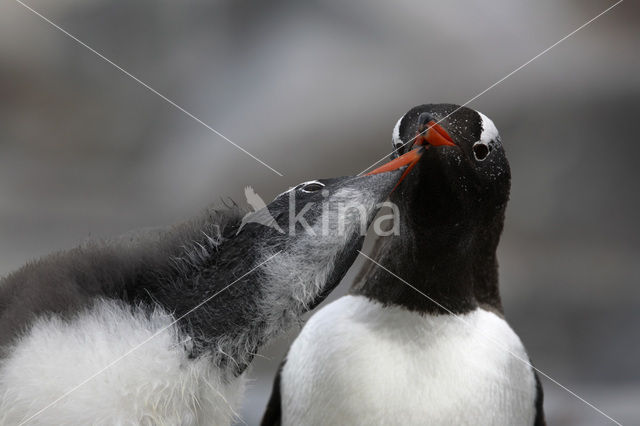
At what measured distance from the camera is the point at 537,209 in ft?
4.09

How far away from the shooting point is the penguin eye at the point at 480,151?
1.90ft

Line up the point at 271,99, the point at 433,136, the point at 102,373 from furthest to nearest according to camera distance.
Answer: the point at 271,99, the point at 433,136, the point at 102,373

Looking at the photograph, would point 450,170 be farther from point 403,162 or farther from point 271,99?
point 271,99

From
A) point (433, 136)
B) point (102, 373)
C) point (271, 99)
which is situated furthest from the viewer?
point (271, 99)

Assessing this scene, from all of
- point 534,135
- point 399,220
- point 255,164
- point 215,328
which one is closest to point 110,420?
point 215,328

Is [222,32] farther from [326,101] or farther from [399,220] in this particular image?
[399,220]

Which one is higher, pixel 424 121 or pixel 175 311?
pixel 424 121

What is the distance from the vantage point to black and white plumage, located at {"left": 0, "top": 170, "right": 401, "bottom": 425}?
0.42m

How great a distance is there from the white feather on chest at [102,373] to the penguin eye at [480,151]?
0.87 ft

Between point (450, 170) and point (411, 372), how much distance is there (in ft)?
0.56

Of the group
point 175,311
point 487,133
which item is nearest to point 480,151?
point 487,133

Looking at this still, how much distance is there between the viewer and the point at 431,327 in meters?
0.63

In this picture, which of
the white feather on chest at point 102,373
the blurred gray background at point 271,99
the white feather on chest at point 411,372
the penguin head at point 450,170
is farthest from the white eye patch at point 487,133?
the blurred gray background at point 271,99

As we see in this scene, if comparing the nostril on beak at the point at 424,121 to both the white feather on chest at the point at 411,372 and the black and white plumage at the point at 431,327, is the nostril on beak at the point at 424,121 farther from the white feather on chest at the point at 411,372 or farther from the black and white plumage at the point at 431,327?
the white feather on chest at the point at 411,372
